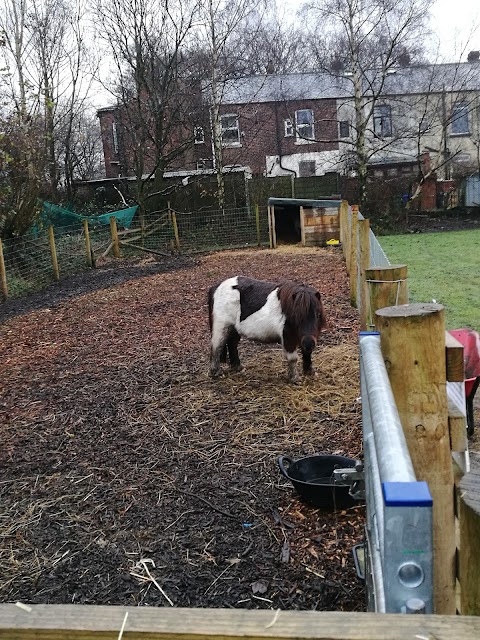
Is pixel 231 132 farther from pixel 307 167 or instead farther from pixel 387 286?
pixel 387 286

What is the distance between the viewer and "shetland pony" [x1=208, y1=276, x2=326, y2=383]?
17.2 feet

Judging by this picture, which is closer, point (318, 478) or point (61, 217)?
point (318, 478)

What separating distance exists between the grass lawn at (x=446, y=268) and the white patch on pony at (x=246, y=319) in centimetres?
233

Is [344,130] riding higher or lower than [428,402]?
higher

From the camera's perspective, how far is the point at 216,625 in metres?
0.87

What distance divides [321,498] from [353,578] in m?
0.63

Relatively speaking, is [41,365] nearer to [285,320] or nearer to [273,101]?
[285,320]

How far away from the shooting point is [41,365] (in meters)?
7.21

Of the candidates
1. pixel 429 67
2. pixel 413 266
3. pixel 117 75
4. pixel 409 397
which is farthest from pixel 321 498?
pixel 429 67

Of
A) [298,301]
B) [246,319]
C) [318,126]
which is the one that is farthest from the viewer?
[318,126]

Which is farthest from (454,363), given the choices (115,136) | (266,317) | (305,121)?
(305,121)

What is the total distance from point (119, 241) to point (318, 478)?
15947 millimetres

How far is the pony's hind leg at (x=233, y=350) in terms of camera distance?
19.3 feet

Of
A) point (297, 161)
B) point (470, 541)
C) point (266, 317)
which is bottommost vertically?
point (266, 317)
